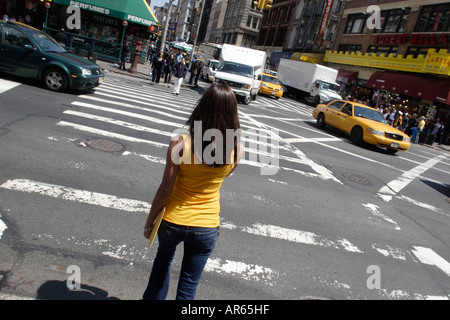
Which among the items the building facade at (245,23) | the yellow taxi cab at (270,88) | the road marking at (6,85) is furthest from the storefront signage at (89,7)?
the building facade at (245,23)

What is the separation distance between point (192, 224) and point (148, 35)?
2775cm

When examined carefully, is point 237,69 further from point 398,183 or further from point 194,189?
point 194,189

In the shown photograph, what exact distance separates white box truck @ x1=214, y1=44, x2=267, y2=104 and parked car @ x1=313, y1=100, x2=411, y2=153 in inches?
178

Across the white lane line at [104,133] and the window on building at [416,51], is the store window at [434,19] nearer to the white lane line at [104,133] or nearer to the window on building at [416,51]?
the window on building at [416,51]

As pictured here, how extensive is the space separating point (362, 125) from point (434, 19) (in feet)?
72.4

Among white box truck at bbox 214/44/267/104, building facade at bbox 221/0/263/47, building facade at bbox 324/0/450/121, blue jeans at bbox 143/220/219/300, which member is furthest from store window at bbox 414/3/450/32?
building facade at bbox 221/0/263/47

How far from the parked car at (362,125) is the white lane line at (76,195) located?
11211 mm

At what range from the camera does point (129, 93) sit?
46.7ft

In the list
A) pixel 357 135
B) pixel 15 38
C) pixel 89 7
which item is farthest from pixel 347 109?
pixel 89 7

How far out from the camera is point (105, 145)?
730 centimetres

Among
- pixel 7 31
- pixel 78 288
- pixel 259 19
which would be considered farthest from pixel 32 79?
pixel 259 19

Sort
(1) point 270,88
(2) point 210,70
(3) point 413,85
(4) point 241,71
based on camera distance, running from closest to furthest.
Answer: (4) point 241,71 → (3) point 413,85 → (2) point 210,70 → (1) point 270,88
